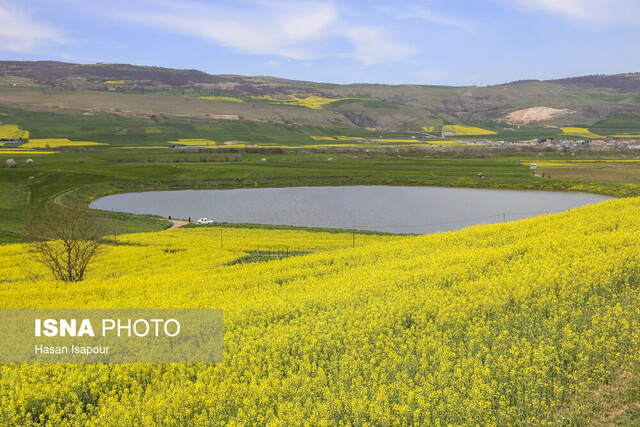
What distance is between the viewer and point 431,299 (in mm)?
15477

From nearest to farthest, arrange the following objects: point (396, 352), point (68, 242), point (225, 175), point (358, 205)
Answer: point (396, 352) < point (68, 242) < point (358, 205) < point (225, 175)

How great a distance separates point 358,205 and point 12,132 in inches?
6811

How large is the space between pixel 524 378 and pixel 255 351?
6933 mm

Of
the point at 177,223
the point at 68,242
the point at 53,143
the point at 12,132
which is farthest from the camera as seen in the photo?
the point at 12,132

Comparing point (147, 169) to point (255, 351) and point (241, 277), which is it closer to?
point (241, 277)

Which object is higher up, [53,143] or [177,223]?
[53,143]

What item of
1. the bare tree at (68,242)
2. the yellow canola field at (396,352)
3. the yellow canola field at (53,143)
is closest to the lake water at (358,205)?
the bare tree at (68,242)

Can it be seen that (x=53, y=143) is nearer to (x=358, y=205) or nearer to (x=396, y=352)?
(x=358, y=205)

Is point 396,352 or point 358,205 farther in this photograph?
point 358,205

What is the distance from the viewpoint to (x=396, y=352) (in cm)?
1197

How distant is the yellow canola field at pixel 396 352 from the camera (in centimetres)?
952

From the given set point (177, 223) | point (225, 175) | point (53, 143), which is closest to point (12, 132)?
point (53, 143)

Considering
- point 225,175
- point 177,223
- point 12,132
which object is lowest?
point 177,223

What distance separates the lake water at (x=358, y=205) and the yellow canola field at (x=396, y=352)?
40.1 metres
